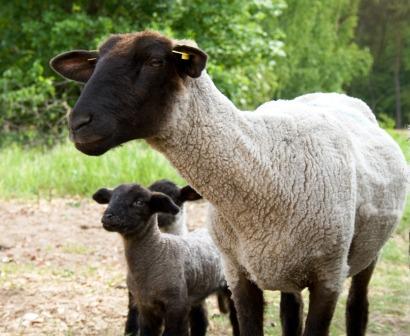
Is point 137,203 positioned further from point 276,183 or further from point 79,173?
point 79,173

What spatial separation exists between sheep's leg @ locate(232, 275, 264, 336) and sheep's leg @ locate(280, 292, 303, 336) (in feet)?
3.19

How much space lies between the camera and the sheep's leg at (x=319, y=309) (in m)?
4.82

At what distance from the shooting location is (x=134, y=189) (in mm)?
6094

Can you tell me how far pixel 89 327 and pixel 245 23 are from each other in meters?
16.5

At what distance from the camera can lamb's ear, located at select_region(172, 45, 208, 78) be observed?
4.14 metres

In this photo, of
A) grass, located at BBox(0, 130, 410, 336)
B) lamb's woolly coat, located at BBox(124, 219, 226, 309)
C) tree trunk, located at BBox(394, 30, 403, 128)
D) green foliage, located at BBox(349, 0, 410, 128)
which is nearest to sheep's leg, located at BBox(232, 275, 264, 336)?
lamb's woolly coat, located at BBox(124, 219, 226, 309)

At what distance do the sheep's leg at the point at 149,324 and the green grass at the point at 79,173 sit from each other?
7.33 m

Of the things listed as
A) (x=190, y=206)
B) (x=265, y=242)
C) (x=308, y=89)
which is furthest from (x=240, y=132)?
(x=308, y=89)

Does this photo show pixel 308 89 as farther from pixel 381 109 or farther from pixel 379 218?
pixel 379 218

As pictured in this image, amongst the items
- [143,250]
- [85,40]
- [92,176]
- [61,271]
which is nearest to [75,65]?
[143,250]

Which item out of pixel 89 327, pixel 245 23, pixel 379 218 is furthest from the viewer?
pixel 245 23

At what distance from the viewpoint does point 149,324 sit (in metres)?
6.07

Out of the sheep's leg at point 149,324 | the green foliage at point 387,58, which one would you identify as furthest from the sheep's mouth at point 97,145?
the green foliage at point 387,58

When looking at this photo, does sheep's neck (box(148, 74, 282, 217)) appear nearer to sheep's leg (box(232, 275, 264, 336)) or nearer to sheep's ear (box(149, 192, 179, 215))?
sheep's leg (box(232, 275, 264, 336))
